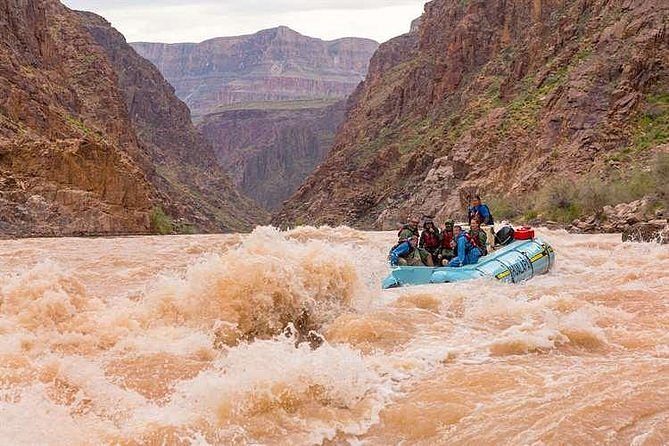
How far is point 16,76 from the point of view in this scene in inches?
1511

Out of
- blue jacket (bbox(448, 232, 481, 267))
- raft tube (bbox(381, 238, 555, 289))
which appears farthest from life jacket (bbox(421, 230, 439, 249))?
raft tube (bbox(381, 238, 555, 289))

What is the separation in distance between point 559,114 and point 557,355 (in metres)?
30.8

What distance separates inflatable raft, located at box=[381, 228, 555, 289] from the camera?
1202 centimetres

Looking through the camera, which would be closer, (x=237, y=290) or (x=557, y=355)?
(x=557, y=355)

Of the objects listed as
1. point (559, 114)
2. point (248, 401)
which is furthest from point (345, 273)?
point (559, 114)

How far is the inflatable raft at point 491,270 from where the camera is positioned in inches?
473

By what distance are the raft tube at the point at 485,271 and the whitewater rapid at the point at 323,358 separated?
0.36m

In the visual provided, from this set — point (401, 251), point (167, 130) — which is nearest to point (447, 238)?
point (401, 251)

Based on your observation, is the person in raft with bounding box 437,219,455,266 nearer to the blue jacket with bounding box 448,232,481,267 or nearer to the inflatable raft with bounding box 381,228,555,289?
the blue jacket with bounding box 448,232,481,267

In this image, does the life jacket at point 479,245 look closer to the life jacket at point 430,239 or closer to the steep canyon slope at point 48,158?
the life jacket at point 430,239

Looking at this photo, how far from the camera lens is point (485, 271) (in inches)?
475

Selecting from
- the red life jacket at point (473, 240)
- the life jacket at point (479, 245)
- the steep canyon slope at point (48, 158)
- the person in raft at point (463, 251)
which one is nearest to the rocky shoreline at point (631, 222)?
the life jacket at point (479, 245)

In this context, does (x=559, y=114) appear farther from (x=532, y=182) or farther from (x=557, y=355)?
(x=557, y=355)

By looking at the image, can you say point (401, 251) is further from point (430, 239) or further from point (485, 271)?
point (485, 271)
